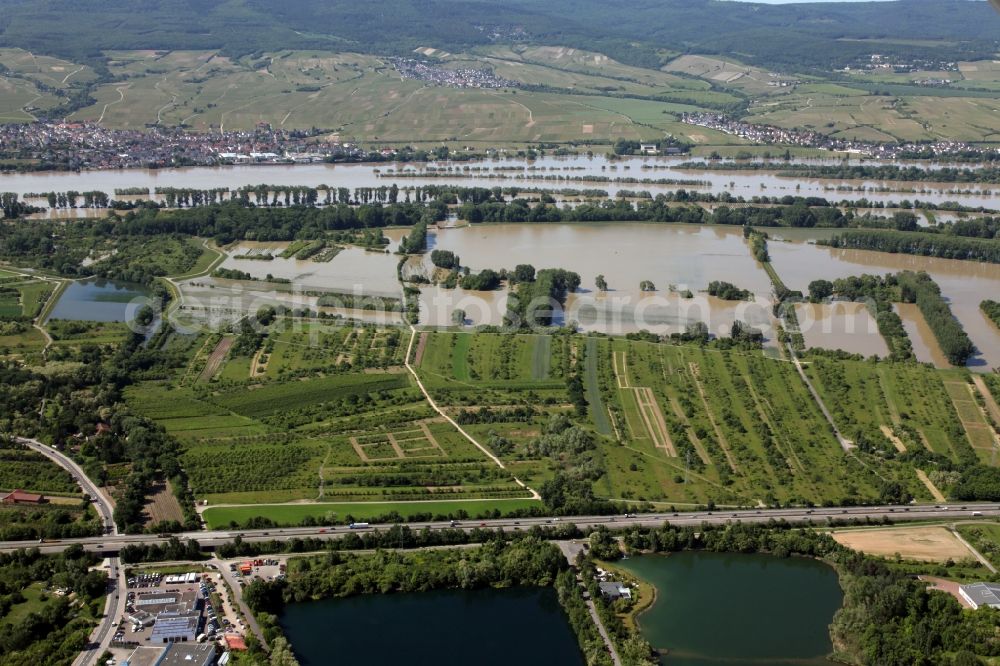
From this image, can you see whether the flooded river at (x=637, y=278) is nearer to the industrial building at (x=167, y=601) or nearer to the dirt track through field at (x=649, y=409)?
the dirt track through field at (x=649, y=409)

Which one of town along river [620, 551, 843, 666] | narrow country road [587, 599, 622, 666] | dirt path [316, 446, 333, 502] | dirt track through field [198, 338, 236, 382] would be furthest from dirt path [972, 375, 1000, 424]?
dirt track through field [198, 338, 236, 382]

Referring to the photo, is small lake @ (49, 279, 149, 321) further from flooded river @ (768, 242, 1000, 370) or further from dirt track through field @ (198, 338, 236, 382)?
flooded river @ (768, 242, 1000, 370)

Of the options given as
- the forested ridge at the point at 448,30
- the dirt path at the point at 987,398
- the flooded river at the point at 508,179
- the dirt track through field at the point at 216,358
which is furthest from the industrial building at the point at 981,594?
the forested ridge at the point at 448,30

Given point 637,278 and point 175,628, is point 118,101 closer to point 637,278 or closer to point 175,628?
point 637,278

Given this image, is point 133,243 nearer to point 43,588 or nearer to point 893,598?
point 43,588

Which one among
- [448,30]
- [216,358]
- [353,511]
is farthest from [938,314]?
[448,30]

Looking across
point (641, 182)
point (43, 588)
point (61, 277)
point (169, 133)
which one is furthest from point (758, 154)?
point (43, 588)

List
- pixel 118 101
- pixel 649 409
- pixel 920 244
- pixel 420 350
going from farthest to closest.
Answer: pixel 118 101 < pixel 920 244 < pixel 420 350 < pixel 649 409
